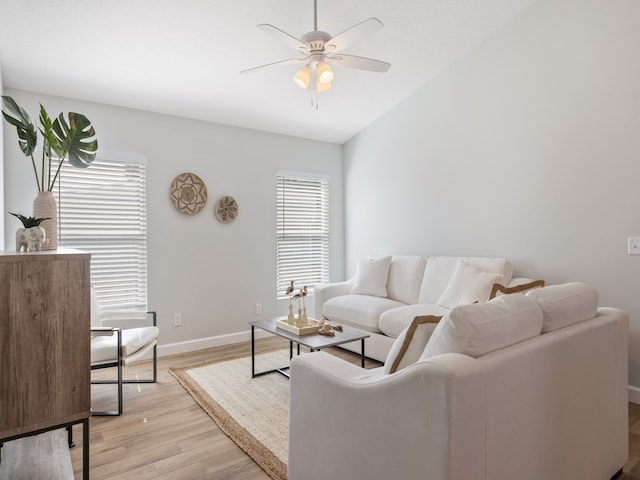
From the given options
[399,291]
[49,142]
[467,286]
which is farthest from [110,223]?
[467,286]

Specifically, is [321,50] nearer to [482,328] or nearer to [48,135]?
[48,135]

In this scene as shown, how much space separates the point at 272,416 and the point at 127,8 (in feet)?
9.48

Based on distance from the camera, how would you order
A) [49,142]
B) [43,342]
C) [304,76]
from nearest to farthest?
[43,342] → [49,142] → [304,76]

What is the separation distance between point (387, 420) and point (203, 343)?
10.8ft

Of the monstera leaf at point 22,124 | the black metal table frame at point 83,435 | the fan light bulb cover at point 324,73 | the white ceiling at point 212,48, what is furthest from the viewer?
the white ceiling at point 212,48

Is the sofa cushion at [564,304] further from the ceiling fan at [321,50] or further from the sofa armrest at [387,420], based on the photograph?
the ceiling fan at [321,50]

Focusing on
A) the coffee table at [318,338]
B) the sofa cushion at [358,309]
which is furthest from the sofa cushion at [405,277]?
the coffee table at [318,338]

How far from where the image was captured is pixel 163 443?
2363 mm

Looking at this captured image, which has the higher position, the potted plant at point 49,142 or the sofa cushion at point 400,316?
the potted plant at point 49,142

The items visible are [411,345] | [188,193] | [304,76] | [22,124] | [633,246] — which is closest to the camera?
[411,345]

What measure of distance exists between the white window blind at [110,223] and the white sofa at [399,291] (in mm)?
1926

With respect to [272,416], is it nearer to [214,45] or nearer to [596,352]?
[596,352]

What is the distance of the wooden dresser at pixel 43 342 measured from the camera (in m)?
1.64

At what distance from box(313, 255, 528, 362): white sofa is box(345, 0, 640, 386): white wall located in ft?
0.97
